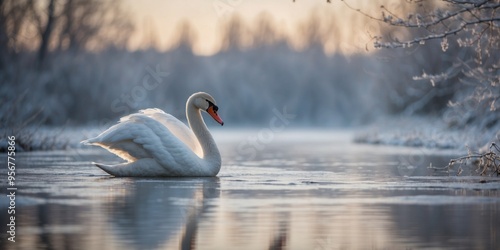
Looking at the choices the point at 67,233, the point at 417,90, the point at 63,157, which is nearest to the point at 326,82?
the point at 417,90

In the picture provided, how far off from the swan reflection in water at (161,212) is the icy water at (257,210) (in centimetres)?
1

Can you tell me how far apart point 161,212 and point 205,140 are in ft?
17.0

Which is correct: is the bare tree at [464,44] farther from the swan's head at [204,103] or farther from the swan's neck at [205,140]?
the swan's neck at [205,140]

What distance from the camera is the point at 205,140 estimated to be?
15.1 m

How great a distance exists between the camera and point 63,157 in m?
20.9

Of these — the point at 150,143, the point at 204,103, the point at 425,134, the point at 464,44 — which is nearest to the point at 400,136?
the point at 425,134

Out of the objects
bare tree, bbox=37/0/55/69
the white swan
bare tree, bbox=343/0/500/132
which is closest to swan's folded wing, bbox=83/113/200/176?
the white swan

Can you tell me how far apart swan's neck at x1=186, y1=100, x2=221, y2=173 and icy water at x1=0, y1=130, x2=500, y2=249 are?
11.4 inches

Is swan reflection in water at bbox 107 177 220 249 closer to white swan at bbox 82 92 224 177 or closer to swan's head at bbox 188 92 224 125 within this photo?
white swan at bbox 82 92 224 177

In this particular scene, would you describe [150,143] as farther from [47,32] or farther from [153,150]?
[47,32]

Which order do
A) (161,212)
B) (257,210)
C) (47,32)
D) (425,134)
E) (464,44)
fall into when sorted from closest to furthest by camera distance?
(161,212)
(257,210)
(464,44)
(425,134)
(47,32)

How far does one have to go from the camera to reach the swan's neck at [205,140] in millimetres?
14805

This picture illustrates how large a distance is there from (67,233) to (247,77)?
2458 inches

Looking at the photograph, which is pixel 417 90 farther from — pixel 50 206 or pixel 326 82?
pixel 326 82
